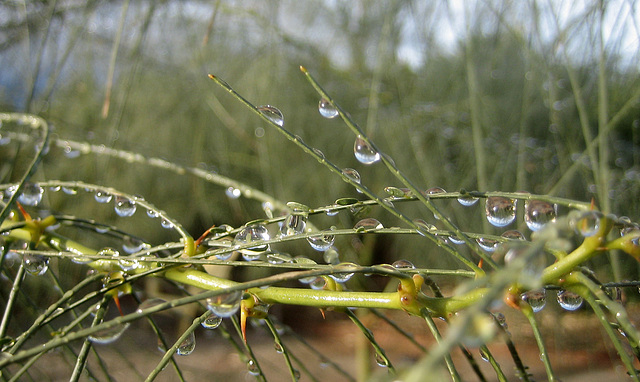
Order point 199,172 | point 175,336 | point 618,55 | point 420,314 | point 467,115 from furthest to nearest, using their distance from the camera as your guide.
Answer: point 175,336 → point 467,115 → point 618,55 → point 199,172 → point 420,314

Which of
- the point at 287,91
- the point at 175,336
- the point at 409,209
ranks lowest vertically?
the point at 175,336

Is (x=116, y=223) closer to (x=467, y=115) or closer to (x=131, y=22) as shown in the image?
(x=131, y=22)

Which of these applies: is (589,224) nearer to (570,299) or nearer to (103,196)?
(570,299)

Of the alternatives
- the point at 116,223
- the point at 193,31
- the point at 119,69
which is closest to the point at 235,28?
the point at 193,31

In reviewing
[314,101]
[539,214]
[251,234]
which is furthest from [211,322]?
[314,101]

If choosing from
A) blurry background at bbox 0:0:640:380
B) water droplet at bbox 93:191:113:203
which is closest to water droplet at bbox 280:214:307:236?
water droplet at bbox 93:191:113:203

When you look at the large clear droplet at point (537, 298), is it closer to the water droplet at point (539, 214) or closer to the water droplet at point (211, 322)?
the water droplet at point (539, 214)
